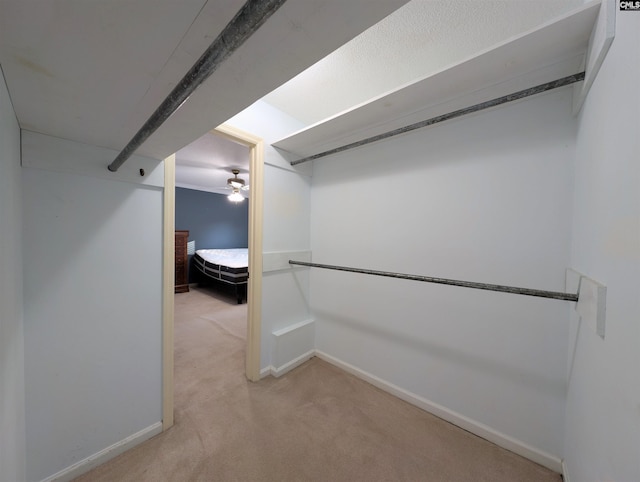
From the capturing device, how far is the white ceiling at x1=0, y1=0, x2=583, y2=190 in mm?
453

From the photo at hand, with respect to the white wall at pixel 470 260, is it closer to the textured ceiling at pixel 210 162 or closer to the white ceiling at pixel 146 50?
the white ceiling at pixel 146 50

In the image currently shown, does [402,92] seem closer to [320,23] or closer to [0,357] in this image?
[320,23]

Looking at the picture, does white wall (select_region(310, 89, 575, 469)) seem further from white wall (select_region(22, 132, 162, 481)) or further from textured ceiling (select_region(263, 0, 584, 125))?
white wall (select_region(22, 132, 162, 481))

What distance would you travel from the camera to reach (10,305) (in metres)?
0.79

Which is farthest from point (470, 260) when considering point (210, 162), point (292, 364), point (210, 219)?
point (210, 219)

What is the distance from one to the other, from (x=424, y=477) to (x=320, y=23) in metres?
1.91

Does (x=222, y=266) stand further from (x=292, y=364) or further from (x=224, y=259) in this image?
(x=292, y=364)

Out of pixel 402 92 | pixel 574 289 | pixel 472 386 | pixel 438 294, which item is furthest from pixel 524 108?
pixel 472 386

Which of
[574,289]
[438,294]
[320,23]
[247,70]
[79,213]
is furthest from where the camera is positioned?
[438,294]

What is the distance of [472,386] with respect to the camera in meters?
1.46

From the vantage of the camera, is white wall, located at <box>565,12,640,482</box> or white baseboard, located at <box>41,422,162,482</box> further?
white baseboard, located at <box>41,422,162,482</box>

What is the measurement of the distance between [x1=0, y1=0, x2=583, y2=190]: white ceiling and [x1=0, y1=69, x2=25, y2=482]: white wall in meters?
0.14

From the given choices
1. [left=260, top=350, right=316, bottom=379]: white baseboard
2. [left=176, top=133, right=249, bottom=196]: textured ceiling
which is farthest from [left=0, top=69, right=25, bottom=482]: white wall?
[left=176, top=133, right=249, bottom=196]: textured ceiling

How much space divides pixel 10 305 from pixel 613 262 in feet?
6.54
